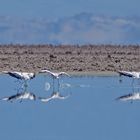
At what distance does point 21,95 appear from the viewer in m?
29.7

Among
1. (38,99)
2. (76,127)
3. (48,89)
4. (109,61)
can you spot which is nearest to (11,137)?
(76,127)

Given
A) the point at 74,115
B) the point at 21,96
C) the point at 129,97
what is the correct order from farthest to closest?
the point at 21,96
the point at 129,97
the point at 74,115

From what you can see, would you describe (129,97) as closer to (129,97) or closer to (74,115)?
(129,97)

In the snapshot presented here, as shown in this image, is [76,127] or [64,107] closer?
[76,127]

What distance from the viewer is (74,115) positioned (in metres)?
24.6

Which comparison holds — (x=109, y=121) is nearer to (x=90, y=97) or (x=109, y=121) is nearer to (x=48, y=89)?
(x=90, y=97)

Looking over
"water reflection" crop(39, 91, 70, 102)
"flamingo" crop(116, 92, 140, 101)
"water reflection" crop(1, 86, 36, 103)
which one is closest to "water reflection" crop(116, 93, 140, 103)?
"flamingo" crop(116, 92, 140, 101)

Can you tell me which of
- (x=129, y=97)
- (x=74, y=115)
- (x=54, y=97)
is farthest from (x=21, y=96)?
(x=74, y=115)

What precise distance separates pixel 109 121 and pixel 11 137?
11.0 ft

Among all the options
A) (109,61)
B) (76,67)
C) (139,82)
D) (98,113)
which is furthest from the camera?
(109,61)

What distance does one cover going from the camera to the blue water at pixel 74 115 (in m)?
21.6

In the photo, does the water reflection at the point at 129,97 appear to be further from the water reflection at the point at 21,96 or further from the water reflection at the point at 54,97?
the water reflection at the point at 21,96

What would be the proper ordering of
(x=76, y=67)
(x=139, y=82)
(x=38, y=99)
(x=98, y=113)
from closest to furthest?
1. (x=98, y=113)
2. (x=38, y=99)
3. (x=139, y=82)
4. (x=76, y=67)

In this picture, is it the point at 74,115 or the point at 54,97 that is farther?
the point at 54,97
